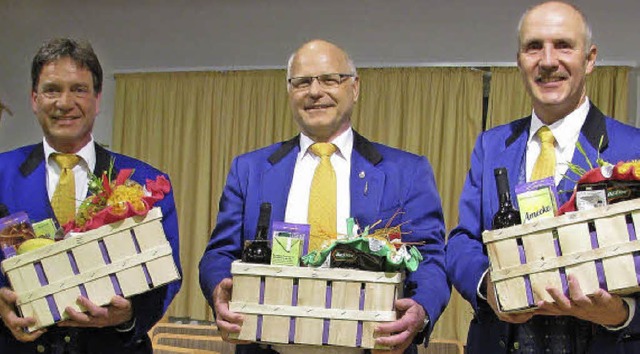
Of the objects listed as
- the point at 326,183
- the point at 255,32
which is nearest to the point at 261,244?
the point at 326,183

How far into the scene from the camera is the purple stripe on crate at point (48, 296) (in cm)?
216

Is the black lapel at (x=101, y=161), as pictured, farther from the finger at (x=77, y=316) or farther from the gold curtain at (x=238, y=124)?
the gold curtain at (x=238, y=124)

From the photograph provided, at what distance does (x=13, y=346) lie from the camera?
239 cm

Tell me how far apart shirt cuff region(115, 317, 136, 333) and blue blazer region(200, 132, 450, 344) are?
22 cm

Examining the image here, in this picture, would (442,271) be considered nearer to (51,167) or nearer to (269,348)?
(269,348)

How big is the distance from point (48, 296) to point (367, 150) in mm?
1015

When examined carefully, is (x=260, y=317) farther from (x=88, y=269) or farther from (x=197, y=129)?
(x=197, y=129)

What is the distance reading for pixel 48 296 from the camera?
7.10ft

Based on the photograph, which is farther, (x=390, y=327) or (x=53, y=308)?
(x=53, y=308)

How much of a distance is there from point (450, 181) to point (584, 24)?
4.79 metres

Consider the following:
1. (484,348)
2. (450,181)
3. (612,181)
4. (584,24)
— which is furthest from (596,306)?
(450,181)

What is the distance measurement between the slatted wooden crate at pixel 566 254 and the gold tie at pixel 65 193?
1233 millimetres

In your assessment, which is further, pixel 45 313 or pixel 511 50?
pixel 511 50

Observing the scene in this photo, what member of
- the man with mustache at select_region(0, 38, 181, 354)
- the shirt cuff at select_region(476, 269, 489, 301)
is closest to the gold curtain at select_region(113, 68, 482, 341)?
the man with mustache at select_region(0, 38, 181, 354)
